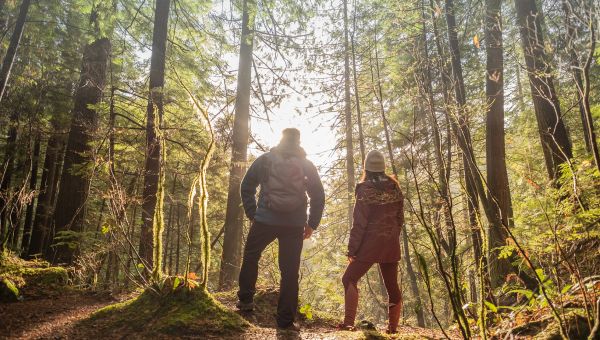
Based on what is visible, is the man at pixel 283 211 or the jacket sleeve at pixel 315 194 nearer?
the man at pixel 283 211

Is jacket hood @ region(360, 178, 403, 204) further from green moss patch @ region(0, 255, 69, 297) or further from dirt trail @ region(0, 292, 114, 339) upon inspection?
green moss patch @ region(0, 255, 69, 297)

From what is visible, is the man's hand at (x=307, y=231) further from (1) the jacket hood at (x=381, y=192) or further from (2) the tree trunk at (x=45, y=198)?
(2) the tree trunk at (x=45, y=198)

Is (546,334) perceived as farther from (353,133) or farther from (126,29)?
(353,133)

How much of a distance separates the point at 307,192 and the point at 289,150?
1.75 ft

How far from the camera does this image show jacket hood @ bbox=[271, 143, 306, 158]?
3871 millimetres

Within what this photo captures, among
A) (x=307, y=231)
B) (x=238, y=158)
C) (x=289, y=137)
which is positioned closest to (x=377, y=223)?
(x=307, y=231)

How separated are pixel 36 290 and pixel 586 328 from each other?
5.38 metres

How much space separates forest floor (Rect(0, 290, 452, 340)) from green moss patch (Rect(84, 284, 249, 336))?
70 mm

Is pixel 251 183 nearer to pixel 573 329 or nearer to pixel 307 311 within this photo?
pixel 307 311

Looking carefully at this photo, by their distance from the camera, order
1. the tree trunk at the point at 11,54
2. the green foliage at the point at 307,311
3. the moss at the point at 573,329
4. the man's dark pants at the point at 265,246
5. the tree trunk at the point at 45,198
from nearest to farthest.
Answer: the moss at the point at 573,329, the man's dark pants at the point at 265,246, the green foliage at the point at 307,311, the tree trunk at the point at 11,54, the tree trunk at the point at 45,198

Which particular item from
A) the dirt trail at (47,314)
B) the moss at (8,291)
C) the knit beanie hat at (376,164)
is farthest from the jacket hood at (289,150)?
the moss at (8,291)

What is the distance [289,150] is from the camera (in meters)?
3.88

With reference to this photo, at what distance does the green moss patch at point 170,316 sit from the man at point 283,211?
0.69 metres

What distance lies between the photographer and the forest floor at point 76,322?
2.61 m
